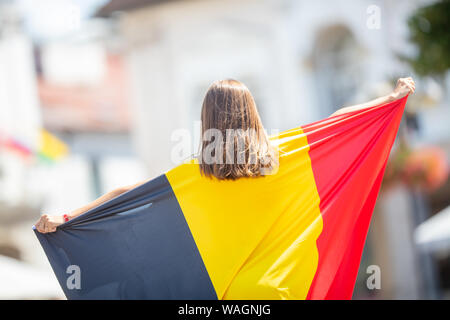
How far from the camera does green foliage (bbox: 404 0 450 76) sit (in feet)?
21.6

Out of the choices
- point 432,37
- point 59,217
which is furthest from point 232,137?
point 432,37

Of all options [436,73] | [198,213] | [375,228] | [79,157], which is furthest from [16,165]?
[198,213]

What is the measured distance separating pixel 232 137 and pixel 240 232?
1.48 feet

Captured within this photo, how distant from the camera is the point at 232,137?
10.4 feet

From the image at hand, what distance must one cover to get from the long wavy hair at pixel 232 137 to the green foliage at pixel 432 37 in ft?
13.0

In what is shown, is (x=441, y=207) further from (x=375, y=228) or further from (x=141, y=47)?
(x=141, y=47)

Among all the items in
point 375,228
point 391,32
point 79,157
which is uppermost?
point 391,32

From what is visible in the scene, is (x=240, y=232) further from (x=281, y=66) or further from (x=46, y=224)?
(x=281, y=66)

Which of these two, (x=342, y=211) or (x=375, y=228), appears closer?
(x=342, y=211)

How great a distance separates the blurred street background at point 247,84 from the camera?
1095cm

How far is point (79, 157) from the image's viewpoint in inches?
730

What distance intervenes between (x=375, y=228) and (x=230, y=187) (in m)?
9.91

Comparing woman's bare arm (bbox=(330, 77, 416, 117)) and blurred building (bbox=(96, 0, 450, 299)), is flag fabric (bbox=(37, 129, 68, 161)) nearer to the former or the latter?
blurred building (bbox=(96, 0, 450, 299))
